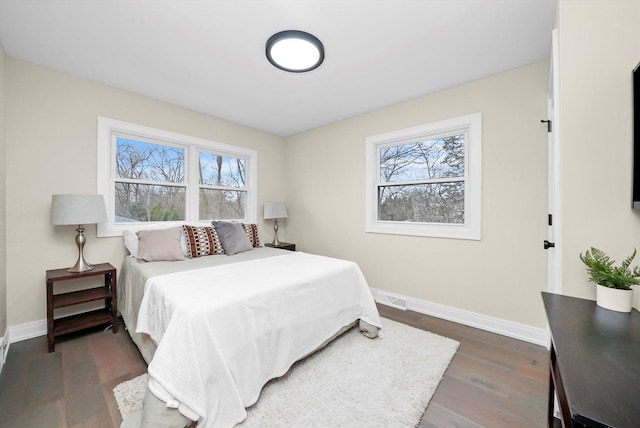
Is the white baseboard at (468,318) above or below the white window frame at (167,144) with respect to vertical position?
below

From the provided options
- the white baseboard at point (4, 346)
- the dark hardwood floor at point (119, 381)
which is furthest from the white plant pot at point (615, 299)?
the white baseboard at point (4, 346)

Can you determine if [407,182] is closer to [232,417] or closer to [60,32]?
[232,417]

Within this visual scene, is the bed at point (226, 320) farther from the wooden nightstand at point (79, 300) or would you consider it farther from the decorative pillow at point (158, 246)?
the wooden nightstand at point (79, 300)

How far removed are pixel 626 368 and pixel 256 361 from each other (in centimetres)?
157

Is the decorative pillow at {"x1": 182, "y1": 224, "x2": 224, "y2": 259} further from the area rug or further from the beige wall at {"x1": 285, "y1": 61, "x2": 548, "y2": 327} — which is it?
the beige wall at {"x1": 285, "y1": 61, "x2": 548, "y2": 327}

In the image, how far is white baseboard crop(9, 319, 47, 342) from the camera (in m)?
2.22

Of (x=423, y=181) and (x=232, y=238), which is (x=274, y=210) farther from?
(x=423, y=181)

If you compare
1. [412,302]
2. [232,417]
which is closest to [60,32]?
[232,417]

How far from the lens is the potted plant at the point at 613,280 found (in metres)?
1.04

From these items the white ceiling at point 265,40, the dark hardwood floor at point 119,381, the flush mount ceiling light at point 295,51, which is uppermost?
the white ceiling at point 265,40

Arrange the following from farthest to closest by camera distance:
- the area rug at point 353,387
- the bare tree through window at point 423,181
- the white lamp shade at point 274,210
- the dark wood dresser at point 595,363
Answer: the white lamp shade at point 274,210 < the bare tree through window at point 423,181 < the area rug at point 353,387 < the dark wood dresser at point 595,363

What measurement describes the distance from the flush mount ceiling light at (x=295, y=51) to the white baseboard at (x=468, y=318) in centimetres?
267

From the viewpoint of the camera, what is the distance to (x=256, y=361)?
155 centimetres

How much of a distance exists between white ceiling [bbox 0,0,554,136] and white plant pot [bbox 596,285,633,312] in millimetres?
1765
